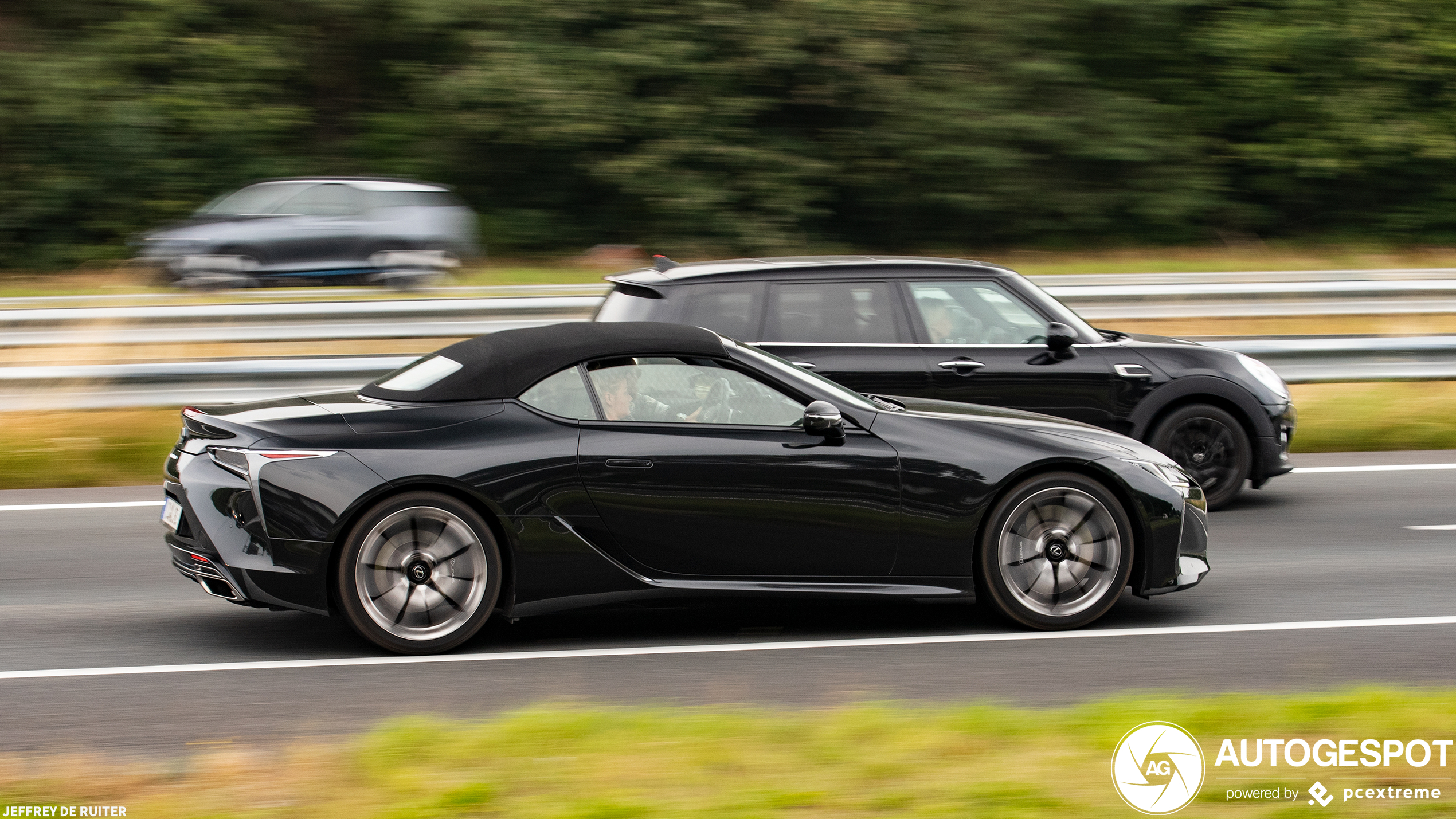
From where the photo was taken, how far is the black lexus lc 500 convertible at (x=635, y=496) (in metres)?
5.81

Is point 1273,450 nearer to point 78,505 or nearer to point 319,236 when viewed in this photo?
point 78,505

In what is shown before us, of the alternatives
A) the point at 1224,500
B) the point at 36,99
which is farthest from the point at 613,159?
the point at 1224,500

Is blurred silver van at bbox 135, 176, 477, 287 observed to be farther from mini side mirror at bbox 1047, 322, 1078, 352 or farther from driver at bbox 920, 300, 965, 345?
mini side mirror at bbox 1047, 322, 1078, 352

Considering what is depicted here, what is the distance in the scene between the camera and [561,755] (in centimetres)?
435

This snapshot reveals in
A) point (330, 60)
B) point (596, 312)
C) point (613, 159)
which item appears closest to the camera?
point (596, 312)

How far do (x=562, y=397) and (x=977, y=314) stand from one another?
3658 millimetres

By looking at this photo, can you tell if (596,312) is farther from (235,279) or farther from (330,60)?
(330,60)

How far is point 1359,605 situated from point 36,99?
19690mm

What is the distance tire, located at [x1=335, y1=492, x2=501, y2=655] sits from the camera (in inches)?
229

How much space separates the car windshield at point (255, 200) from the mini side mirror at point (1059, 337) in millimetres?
12825

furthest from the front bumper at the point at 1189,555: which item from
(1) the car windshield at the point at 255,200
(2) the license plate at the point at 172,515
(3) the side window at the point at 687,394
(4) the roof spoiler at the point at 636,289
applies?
(1) the car windshield at the point at 255,200

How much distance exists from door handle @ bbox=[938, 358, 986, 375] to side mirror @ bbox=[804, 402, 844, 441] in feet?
9.34

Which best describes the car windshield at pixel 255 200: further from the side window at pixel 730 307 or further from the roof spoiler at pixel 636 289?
the side window at pixel 730 307

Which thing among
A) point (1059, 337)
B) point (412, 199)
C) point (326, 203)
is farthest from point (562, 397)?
point (326, 203)
